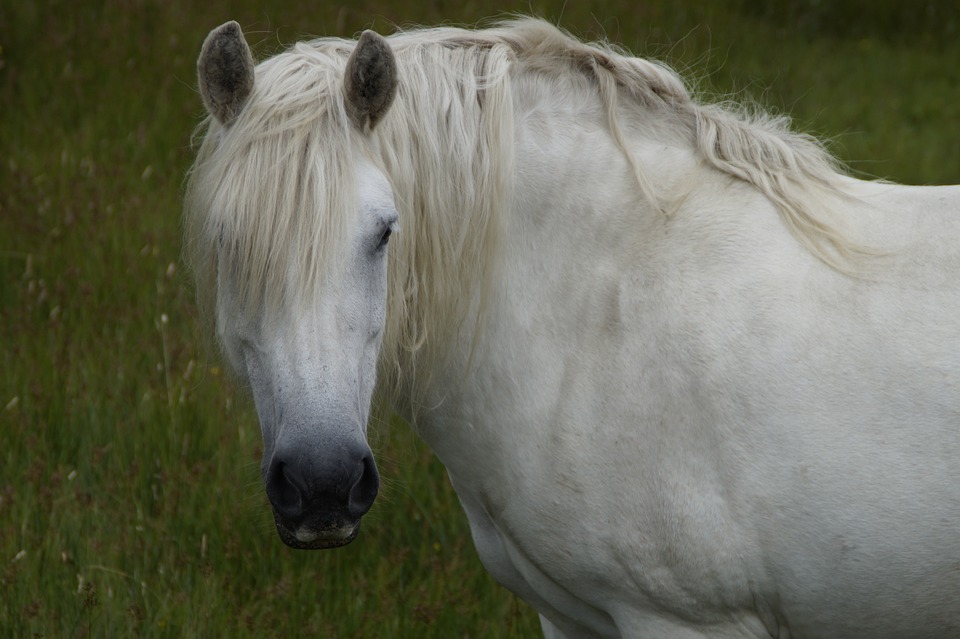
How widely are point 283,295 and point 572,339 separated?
0.71 metres

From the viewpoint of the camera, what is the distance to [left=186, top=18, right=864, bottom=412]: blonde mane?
200cm

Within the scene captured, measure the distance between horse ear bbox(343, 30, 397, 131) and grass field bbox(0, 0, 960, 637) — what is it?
0.78m

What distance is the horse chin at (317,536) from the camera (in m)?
1.94

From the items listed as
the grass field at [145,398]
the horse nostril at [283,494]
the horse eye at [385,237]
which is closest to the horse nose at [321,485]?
the horse nostril at [283,494]

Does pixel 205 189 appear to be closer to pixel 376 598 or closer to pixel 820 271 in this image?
pixel 820 271

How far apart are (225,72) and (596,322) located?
1.00 m

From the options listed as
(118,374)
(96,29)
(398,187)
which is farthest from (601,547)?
(96,29)

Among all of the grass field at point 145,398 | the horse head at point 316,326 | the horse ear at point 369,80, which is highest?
the horse ear at point 369,80

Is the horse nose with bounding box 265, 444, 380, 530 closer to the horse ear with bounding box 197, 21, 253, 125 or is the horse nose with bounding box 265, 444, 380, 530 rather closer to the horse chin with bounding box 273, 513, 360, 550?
the horse chin with bounding box 273, 513, 360, 550

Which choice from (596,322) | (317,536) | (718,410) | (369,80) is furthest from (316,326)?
(718,410)

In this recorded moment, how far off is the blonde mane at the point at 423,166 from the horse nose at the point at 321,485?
12.5 inches

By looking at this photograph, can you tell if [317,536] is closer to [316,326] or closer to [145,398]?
[316,326]

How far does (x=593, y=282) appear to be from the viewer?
7.52 ft

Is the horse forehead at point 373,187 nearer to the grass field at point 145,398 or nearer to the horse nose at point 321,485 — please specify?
the horse nose at point 321,485
